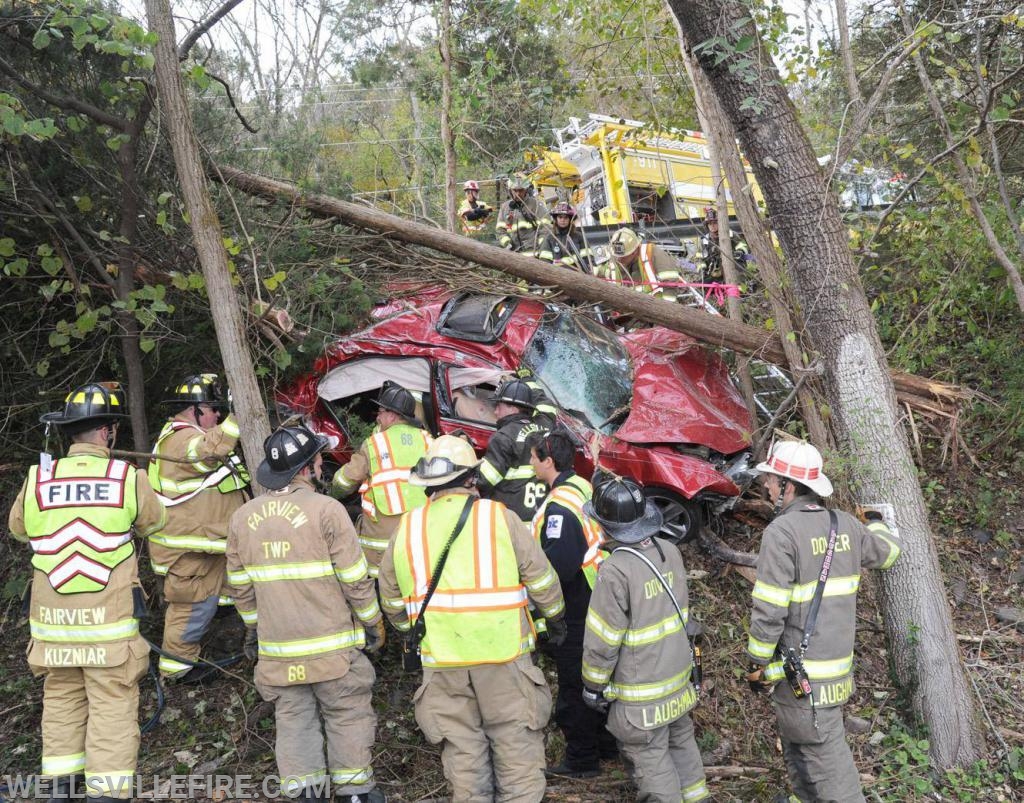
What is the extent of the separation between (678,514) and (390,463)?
203cm

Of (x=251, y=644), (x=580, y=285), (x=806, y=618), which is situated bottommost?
(x=251, y=644)

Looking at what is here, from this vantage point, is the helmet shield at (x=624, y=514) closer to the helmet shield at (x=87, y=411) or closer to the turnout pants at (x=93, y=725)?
the turnout pants at (x=93, y=725)

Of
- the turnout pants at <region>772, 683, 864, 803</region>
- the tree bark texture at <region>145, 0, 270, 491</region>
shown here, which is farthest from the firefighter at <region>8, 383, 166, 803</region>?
the turnout pants at <region>772, 683, 864, 803</region>

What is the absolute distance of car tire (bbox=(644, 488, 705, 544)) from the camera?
525cm

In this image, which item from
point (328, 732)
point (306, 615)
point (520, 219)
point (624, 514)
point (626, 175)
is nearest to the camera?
point (624, 514)

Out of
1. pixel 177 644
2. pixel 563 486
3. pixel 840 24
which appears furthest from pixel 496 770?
pixel 840 24

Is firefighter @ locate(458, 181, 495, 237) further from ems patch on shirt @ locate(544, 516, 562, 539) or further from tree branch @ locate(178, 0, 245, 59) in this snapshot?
ems patch on shirt @ locate(544, 516, 562, 539)

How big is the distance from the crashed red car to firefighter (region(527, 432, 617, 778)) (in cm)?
132

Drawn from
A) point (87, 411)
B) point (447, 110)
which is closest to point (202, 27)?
point (87, 411)

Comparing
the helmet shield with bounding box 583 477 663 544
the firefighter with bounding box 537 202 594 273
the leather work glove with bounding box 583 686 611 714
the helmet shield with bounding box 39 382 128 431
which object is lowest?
the leather work glove with bounding box 583 686 611 714

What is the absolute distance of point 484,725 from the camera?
3361 millimetres

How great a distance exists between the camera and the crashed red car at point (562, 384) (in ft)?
17.6

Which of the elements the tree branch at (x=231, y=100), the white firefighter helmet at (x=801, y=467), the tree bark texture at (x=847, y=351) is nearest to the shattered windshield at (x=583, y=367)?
the tree bark texture at (x=847, y=351)

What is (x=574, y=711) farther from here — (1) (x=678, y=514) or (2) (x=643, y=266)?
(2) (x=643, y=266)
